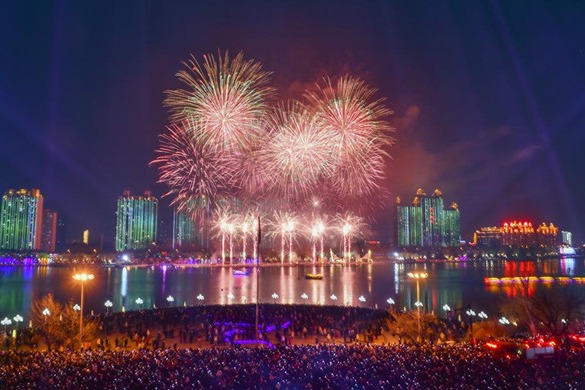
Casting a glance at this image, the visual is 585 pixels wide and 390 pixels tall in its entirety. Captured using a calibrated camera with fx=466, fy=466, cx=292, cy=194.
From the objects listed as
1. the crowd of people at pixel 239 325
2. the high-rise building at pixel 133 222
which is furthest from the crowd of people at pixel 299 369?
the high-rise building at pixel 133 222

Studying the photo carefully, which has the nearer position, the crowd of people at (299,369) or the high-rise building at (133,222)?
the crowd of people at (299,369)

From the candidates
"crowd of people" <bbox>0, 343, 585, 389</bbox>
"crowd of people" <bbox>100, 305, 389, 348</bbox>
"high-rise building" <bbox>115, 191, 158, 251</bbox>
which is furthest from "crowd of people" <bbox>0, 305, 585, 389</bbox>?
"high-rise building" <bbox>115, 191, 158, 251</bbox>

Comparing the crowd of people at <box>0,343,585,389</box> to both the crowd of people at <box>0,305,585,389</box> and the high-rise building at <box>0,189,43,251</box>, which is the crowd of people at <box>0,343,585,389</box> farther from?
the high-rise building at <box>0,189,43,251</box>

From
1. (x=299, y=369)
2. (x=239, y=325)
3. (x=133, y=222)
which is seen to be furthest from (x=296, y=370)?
(x=133, y=222)

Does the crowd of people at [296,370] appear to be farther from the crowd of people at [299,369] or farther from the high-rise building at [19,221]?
the high-rise building at [19,221]

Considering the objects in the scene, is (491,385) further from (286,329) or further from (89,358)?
(286,329)

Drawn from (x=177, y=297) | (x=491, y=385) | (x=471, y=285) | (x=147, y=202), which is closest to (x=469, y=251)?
(x=471, y=285)

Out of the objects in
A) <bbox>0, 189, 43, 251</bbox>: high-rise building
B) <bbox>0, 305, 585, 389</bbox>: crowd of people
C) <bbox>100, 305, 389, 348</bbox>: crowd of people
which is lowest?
<bbox>100, 305, 389, 348</bbox>: crowd of people
